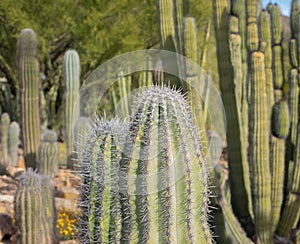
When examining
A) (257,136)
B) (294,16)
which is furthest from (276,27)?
(257,136)

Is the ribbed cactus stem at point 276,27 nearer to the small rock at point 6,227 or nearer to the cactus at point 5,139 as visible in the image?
the small rock at point 6,227

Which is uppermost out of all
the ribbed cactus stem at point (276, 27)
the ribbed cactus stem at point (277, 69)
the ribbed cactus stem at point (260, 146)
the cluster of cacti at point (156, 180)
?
the ribbed cactus stem at point (276, 27)

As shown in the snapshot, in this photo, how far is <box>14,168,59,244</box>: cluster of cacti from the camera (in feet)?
11.2

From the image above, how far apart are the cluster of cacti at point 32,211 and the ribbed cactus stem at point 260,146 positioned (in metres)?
1.68

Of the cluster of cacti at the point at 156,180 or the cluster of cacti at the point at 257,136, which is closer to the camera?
the cluster of cacti at the point at 156,180

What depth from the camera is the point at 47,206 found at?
359 centimetres

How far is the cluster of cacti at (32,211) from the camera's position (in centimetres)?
340

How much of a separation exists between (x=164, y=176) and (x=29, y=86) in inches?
142

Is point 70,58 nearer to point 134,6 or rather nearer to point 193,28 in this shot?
point 193,28

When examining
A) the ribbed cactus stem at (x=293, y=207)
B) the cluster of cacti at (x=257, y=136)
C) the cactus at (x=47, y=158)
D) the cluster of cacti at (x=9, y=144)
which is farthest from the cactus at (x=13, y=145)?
the ribbed cactus stem at (x=293, y=207)

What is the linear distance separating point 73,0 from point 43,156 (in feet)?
22.7

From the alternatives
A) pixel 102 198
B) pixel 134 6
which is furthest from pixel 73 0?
pixel 102 198

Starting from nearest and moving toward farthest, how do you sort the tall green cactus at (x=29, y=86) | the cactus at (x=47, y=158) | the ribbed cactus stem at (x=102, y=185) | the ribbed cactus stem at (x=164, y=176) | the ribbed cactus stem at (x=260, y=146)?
the ribbed cactus stem at (x=164, y=176)
the ribbed cactus stem at (x=102, y=185)
the ribbed cactus stem at (x=260, y=146)
the cactus at (x=47, y=158)
the tall green cactus at (x=29, y=86)

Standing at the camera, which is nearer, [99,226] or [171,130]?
[171,130]
